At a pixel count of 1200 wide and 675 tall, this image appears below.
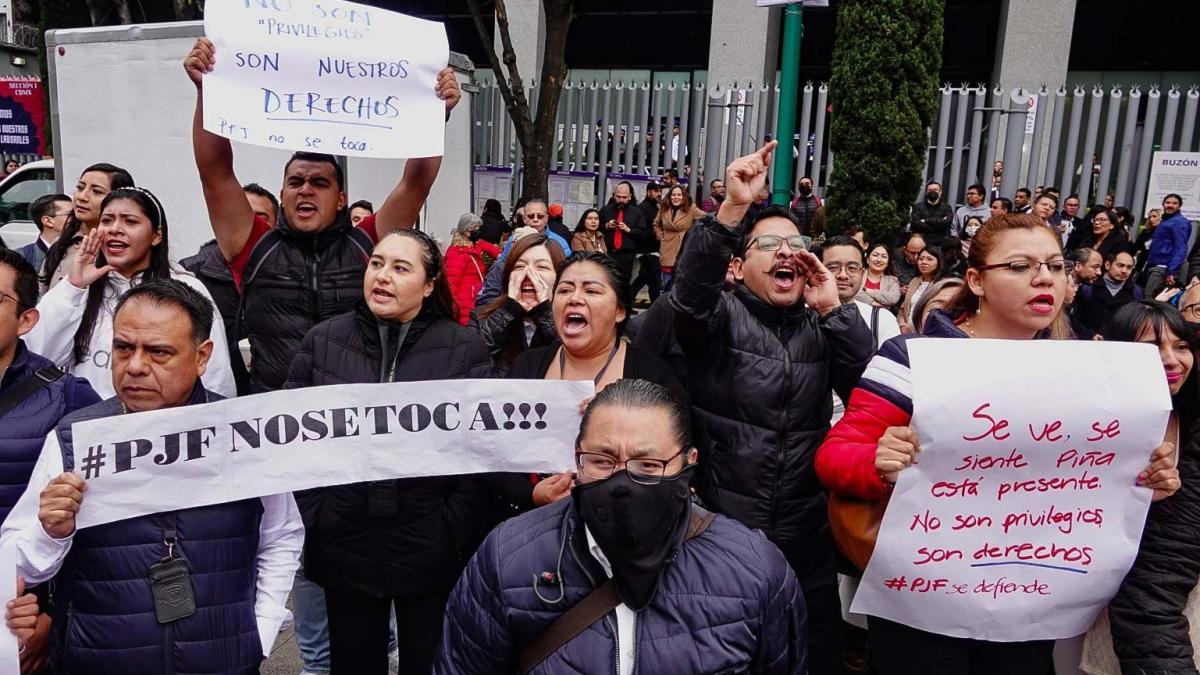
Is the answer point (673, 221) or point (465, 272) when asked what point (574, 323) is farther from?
point (673, 221)

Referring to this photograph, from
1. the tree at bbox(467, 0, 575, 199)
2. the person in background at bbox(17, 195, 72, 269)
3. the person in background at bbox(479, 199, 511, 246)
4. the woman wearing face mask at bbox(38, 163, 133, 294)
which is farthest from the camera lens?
the tree at bbox(467, 0, 575, 199)

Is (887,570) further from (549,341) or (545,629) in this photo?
(549,341)

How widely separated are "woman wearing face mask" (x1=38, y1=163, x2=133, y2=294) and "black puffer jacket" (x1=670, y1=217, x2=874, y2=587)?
288cm

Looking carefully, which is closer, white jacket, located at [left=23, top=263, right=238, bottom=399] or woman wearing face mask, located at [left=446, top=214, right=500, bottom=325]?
white jacket, located at [left=23, top=263, right=238, bottom=399]

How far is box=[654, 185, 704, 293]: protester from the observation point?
11.3 meters

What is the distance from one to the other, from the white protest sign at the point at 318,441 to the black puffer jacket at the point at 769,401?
1.80 feet

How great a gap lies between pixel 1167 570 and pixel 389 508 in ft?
7.55

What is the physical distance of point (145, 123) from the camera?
827cm

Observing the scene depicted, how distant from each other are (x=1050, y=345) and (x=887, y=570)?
75 cm

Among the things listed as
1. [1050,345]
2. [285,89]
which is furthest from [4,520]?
[1050,345]

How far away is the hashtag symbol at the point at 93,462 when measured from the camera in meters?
2.34

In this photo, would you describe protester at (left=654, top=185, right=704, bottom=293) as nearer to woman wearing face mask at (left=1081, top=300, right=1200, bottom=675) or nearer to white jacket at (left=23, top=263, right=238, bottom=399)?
white jacket at (left=23, top=263, right=238, bottom=399)

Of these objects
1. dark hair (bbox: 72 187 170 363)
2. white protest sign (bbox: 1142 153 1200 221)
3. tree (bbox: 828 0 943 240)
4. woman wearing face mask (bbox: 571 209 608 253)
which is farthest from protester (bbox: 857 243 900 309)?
white protest sign (bbox: 1142 153 1200 221)

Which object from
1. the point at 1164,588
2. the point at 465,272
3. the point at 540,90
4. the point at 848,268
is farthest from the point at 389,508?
the point at 540,90
